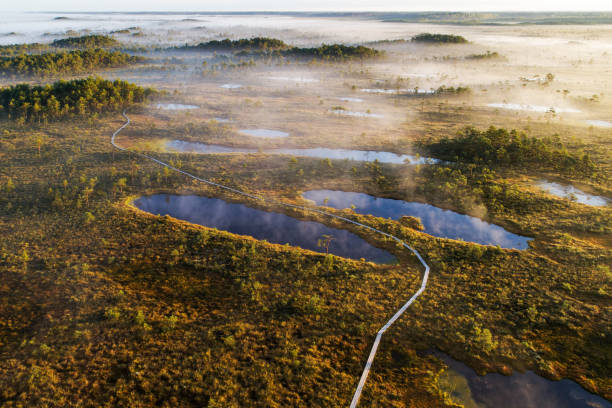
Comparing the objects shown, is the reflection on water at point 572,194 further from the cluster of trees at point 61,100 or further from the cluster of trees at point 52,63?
Answer: the cluster of trees at point 52,63

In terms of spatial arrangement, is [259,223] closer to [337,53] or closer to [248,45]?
[337,53]

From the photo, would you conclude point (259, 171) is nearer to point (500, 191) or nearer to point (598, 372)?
point (500, 191)

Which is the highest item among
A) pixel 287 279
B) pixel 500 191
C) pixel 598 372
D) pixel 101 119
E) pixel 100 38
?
pixel 100 38

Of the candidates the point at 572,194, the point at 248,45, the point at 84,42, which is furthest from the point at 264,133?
the point at 84,42

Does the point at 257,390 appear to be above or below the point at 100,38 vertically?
below

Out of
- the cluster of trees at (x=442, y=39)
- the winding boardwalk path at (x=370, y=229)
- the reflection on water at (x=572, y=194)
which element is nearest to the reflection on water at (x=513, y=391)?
the winding boardwalk path at (x=370, y=229)

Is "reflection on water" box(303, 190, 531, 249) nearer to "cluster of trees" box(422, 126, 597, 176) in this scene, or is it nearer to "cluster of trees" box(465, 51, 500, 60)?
"cluster of trees" box(422, 126, 597, 176)

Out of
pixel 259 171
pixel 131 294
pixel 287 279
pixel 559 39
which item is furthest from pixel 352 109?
pixel 559 39
